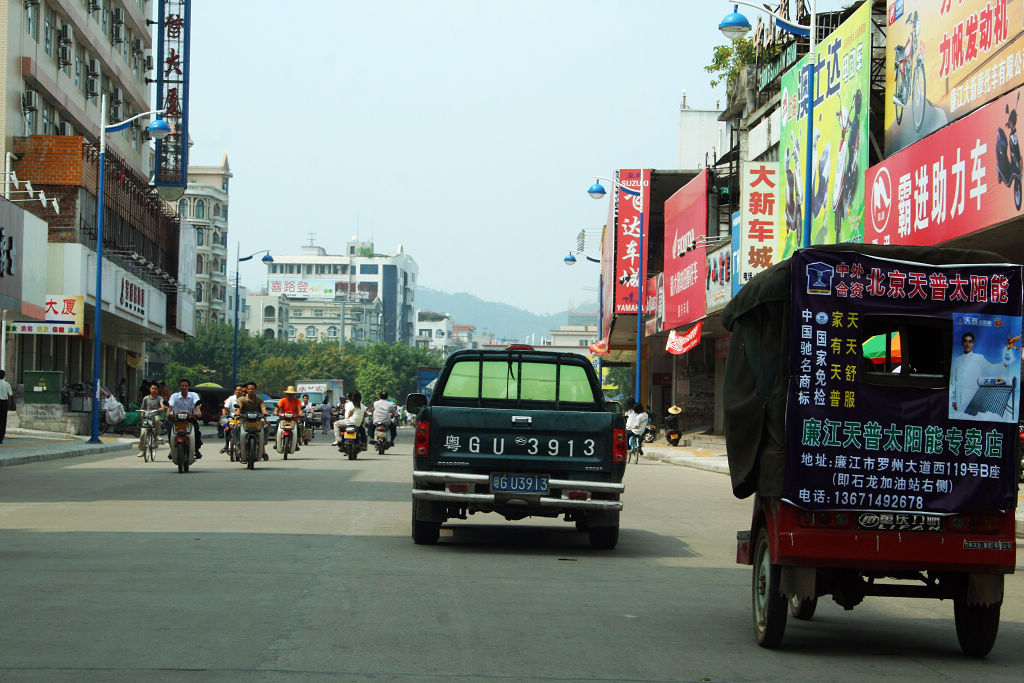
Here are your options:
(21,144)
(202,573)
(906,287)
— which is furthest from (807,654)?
(21,144)

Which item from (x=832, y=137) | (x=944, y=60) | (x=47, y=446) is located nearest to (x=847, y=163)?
(x=832, y=137)

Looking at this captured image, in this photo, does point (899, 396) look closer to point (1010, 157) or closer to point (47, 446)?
point (1010, 157)

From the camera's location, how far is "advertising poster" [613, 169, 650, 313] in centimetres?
5209

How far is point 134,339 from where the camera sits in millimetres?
67125

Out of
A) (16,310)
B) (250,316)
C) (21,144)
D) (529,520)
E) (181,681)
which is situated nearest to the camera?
(181,681)

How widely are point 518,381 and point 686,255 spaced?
103 feet

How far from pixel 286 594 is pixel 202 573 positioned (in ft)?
3.96

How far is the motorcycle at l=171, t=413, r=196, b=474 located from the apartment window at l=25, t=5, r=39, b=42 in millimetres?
25216

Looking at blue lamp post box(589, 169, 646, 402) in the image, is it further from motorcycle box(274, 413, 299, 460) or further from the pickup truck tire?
the pickup truck tire

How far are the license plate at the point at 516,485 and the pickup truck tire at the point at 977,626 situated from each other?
492cm

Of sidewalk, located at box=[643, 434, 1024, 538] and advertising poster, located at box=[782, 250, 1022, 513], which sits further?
sidewalk, located at box=[643, 434, 1024, 538]

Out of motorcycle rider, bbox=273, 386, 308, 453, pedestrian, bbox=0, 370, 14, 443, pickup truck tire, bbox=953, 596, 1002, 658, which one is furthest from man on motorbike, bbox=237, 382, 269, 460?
pickup truck tire, bbox=953, 596, 1002, 658

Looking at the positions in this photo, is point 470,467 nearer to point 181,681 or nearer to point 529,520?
point 529,520

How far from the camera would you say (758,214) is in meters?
34.2
